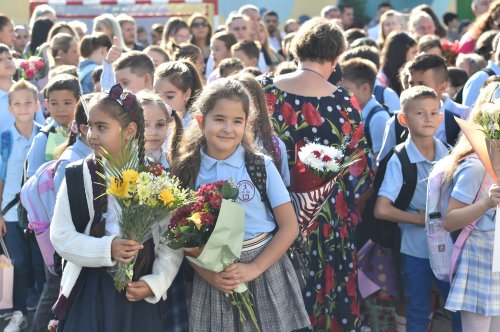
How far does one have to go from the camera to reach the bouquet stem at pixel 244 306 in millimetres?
4454

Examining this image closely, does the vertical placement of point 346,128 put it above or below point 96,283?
above

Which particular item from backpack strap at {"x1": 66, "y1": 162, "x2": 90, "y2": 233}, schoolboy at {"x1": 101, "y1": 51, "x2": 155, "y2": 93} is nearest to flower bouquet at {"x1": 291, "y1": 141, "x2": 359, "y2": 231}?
backpack strap at {"x1": 66, "y1": 162, "x2": 90, "y2": 233}

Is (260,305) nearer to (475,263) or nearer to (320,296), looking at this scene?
(320,296)

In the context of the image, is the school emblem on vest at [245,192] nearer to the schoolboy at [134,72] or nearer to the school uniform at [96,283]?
the school uniform at [96,283]

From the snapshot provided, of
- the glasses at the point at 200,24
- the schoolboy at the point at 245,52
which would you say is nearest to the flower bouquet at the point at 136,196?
the schoolboy at the point at 245,52

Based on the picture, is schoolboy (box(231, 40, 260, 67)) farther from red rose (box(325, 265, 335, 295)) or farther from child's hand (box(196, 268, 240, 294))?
child's hand (box(196, 268, 240, 294))

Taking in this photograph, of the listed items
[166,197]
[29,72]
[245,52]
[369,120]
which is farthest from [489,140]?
[29,72]

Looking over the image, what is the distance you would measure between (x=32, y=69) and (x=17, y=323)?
121 inches

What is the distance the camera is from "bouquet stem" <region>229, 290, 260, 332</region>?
445cm

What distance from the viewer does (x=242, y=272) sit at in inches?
173

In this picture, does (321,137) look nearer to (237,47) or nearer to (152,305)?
(152,305)

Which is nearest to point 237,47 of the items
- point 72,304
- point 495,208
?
point 495,208

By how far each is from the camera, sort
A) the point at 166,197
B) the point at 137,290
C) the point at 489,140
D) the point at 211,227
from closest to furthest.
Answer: the point at 166,197
the point at 211,227
the point at 137,290
the point at 489,140

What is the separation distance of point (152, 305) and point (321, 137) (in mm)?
1598
